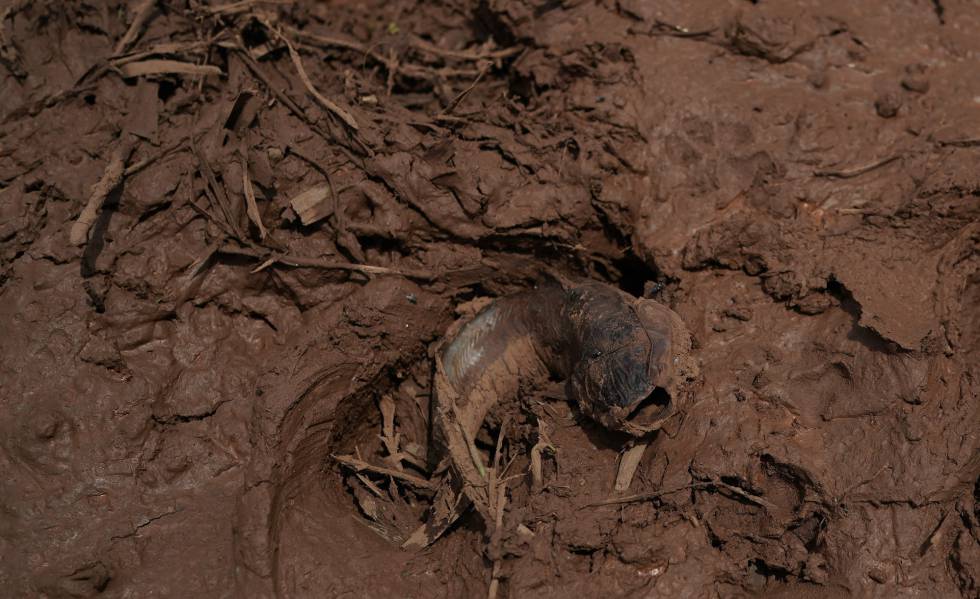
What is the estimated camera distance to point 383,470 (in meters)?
3.99

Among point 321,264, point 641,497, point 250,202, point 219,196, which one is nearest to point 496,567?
point 641,497

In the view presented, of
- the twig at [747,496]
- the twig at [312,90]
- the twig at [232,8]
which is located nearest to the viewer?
the twig at [747,496]

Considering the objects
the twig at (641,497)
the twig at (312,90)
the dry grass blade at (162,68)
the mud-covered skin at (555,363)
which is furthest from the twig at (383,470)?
the dry grass blade at (162,68)

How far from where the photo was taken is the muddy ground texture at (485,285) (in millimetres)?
3332

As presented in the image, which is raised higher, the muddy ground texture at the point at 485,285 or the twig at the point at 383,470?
the muddy ground texture at the point at 485,285

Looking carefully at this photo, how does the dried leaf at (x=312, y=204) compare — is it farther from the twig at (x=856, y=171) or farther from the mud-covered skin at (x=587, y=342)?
the twig at (x=856, y=171)

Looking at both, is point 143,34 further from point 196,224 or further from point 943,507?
point 943,507

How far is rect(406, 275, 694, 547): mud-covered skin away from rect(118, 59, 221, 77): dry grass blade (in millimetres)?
2076

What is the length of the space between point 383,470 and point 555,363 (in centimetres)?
112

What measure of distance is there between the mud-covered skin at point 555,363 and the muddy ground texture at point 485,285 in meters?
0.15

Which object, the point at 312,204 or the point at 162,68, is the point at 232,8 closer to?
the point at 162,68

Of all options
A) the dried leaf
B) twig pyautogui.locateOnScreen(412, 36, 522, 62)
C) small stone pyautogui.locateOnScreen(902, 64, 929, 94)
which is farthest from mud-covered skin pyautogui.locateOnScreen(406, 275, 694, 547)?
small stone pyautogui.locateOnScreen(902, 64, 929, 94)

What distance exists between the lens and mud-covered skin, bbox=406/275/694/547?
3.41 m

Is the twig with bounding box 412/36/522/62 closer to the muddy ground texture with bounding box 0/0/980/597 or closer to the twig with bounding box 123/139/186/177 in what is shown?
the muddy ground texture with bounding box 0/0/980/597
